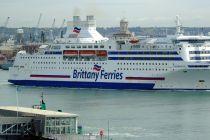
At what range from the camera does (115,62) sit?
49.5 metres

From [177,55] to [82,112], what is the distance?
14.0m

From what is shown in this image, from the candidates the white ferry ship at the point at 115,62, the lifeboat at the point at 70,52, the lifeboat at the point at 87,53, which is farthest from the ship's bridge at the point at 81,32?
the lifeboat at the point at 87,53

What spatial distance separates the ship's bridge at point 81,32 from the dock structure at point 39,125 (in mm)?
26675

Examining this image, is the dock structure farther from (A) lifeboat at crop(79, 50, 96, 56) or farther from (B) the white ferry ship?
(A) lifeboat at crop(79, 50, 96, 56)

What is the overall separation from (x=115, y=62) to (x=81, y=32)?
563 cm

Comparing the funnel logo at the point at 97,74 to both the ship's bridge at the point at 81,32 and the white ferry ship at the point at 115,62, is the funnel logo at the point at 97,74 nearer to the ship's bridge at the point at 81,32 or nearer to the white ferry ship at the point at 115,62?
the white ferry ship at the point at 115,62

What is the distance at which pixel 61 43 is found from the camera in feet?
173

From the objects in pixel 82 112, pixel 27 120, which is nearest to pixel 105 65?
pixel 82 112

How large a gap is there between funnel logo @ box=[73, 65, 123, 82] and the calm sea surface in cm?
141

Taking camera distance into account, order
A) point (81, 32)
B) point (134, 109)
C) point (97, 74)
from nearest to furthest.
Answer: point (134, 109) → point (97, 74) → point (81, 32)

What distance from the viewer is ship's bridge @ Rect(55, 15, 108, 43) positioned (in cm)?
5297

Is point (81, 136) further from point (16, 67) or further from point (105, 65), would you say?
point (16, 67)

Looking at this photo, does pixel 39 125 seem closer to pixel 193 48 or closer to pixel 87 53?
pixel 193 48

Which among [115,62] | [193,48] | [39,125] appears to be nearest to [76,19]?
[115,62]
